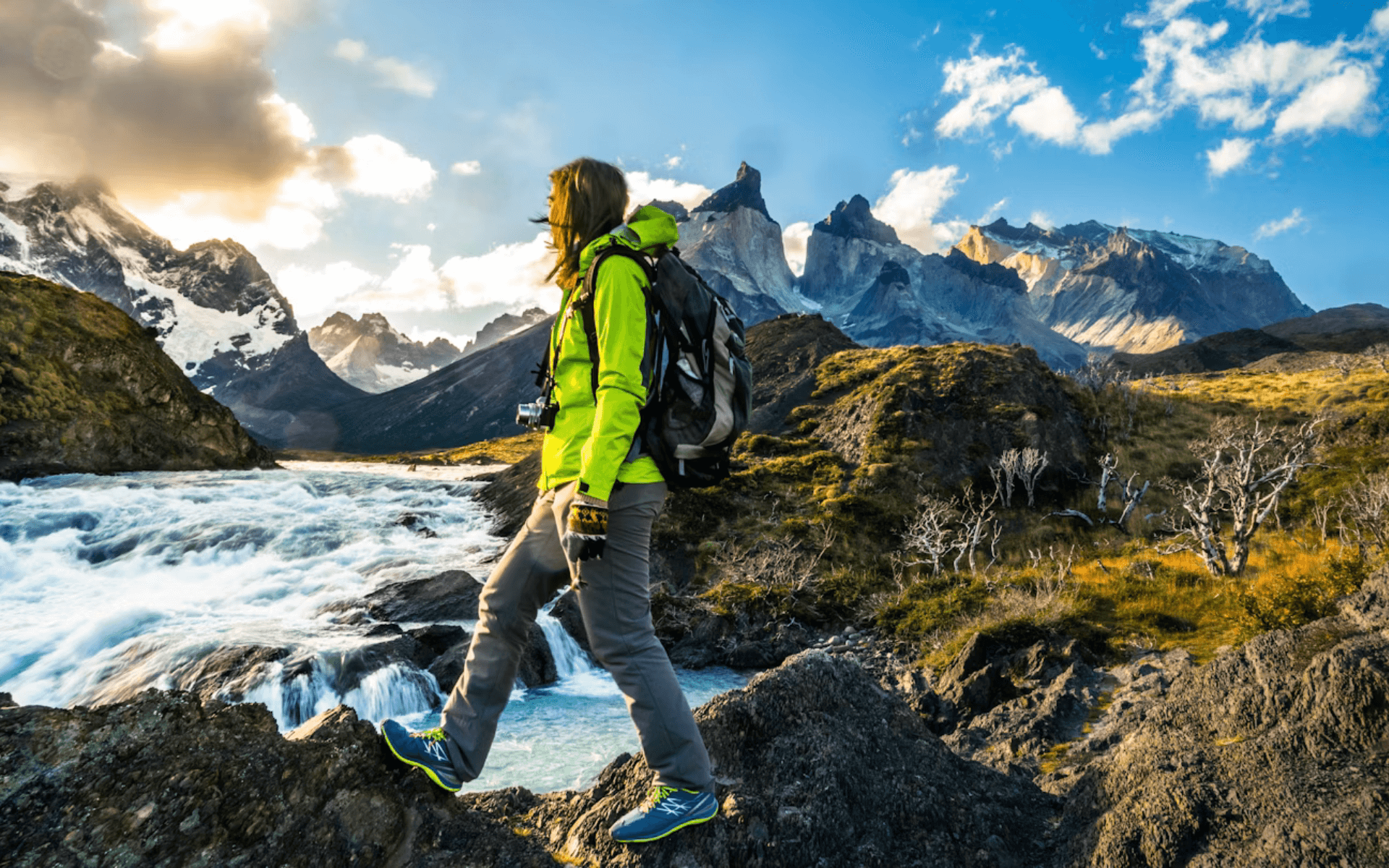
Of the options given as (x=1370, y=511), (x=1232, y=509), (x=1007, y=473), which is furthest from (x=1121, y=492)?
(x=1232, y=509)

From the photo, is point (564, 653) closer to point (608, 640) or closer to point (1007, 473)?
point (608, 640)

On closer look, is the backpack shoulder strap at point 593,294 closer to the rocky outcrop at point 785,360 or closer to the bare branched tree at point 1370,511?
the bare branched tree at point 1370,511

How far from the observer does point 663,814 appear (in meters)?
2.93

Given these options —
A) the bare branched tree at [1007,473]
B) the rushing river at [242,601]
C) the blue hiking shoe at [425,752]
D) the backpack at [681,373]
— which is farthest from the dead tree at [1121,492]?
the blue hiking shoe at [425,752]

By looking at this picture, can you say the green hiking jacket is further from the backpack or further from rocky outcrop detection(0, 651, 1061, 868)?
rocky outcrop detection(0, 651, 1061, 868)

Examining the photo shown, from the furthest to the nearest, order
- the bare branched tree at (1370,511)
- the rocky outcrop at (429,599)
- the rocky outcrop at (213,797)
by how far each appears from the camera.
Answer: the rocky outcrop at (429,599) < the bare branched tree at (1370,511) < the rocky outcrop at (213,797)

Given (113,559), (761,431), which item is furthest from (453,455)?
(113,559)

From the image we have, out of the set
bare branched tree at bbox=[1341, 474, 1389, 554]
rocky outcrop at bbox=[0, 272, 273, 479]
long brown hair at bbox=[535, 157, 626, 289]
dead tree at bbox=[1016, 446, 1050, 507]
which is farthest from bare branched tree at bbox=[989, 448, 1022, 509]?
rocky outcrop at bbox=[0, 272, 273, 479]

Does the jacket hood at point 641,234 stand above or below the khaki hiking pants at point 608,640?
above

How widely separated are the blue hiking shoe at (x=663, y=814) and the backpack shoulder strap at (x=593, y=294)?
1.92 m

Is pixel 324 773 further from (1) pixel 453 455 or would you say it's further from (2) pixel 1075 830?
(1) pixel 453 455

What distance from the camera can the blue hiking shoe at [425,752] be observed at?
9.74 feet

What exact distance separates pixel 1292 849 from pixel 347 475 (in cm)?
5153

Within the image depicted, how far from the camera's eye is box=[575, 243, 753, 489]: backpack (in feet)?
10.2
